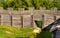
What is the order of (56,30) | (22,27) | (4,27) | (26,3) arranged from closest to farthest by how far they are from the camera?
(56,30) → (4,27) → (22,27) → (26,3)

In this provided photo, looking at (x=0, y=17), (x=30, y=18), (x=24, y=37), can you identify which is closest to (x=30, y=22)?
(x=30, y=18)

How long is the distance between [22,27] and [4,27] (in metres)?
2.88

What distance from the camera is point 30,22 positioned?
112 ft

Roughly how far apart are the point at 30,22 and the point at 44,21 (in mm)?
Result: 1783

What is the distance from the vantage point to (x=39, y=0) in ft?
159

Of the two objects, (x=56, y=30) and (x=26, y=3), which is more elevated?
(x=56, y=30)

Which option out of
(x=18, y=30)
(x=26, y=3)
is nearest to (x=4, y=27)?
(x=18, y=30)

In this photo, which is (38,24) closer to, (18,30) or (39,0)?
(18,30)

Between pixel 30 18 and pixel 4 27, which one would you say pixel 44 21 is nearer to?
pixel 30 18

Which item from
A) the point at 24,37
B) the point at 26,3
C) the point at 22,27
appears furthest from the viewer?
the point at 26,3

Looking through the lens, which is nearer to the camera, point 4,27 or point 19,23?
point 4,27

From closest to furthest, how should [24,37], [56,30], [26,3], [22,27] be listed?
[56,30] → [24,37] → [22,27] → [26,3]

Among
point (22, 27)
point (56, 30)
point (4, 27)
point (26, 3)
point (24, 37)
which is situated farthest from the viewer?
point (26, 3)

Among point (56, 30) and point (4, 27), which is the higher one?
point (56, 30)
